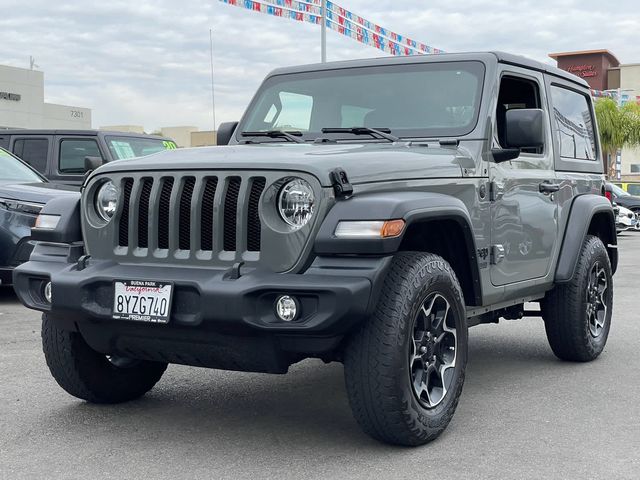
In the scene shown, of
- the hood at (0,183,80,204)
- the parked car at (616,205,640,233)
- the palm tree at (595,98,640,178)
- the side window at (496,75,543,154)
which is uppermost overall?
the palm tree at (595,98,640,178)

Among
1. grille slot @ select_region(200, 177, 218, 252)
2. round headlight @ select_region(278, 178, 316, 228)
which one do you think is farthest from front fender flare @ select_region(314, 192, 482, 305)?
grille slot @ select_region(200, 177, 218, 252)

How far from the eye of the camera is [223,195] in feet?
13.3

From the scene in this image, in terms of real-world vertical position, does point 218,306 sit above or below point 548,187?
below

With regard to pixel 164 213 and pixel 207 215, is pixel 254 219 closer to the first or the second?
pixel 207 215

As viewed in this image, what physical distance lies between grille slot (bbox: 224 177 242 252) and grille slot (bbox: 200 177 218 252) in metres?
0.07

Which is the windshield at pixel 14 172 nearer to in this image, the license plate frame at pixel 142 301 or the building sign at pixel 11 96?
the license plate frame at pixel 142 301

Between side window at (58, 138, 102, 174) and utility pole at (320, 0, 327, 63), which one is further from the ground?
utility pole at (320, 0, 327, 63)

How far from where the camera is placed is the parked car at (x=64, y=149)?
462 inches

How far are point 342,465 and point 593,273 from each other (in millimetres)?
3156

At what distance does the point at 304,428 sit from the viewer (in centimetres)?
463

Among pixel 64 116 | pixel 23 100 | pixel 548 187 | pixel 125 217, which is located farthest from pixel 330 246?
pixel 64 116

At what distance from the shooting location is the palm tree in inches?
1828

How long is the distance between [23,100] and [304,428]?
6022 centimetres

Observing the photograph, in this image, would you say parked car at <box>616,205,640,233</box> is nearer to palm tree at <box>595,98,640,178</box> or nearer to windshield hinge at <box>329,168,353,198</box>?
palm tree at <box>595,98,640,178</box>
